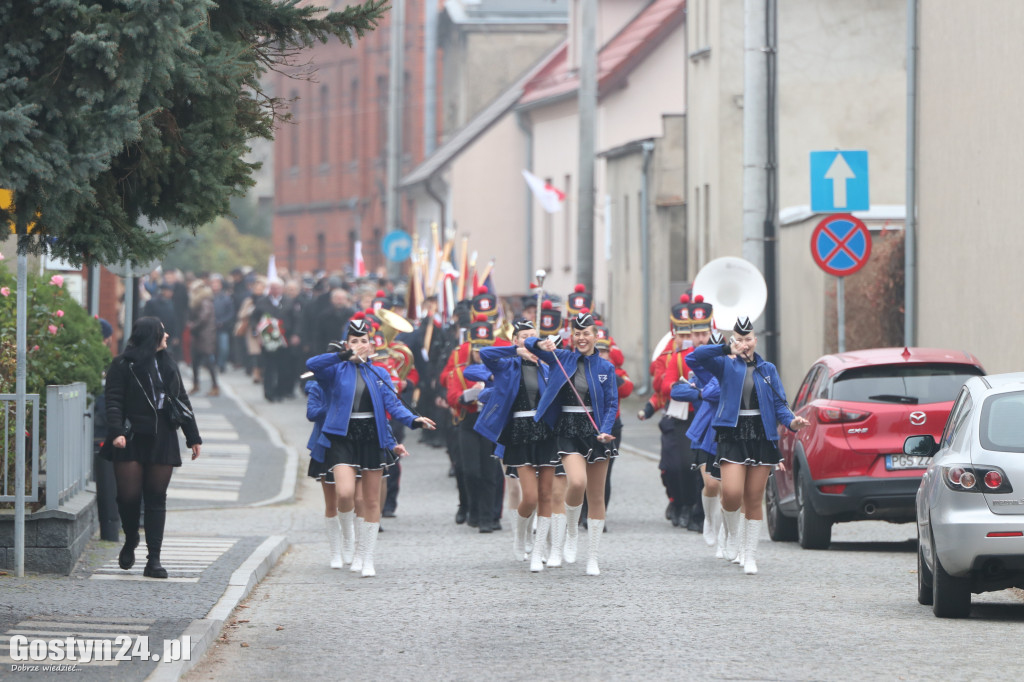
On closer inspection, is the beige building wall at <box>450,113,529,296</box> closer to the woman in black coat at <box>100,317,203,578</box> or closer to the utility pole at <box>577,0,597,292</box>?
the utility pole at <box>577,0,597,292</box>

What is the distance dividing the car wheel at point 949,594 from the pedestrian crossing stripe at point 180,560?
183 inches

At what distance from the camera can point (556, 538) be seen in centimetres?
1320

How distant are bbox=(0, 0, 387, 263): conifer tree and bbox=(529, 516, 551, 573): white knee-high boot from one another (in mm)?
4505

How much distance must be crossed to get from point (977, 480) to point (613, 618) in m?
2.15

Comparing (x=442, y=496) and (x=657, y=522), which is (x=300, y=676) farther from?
(x=442, y=496)

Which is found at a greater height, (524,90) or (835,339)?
(524,90)

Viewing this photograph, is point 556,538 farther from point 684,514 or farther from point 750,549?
point 684,514

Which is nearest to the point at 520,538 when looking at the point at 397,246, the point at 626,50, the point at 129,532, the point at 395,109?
the point at 129,532

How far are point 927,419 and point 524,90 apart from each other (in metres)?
36.4

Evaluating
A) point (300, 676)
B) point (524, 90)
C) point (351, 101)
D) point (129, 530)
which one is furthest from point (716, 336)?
point (351, 101)

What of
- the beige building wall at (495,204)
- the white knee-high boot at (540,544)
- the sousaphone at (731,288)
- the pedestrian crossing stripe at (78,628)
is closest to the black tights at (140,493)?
the pedestrian crossing stripe at (78,628)

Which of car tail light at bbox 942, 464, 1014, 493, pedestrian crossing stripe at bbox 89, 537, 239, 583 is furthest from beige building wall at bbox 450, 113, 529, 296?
car tail light at bbox 942, 464, 1014, 493

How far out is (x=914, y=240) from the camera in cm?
2172

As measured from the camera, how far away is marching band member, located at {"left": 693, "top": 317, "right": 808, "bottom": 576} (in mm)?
13094
